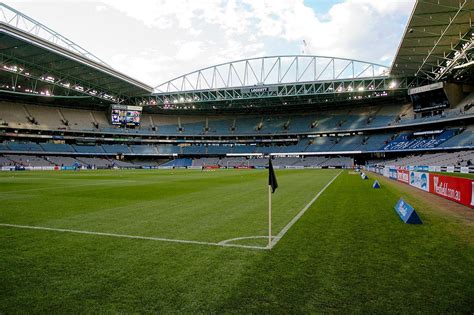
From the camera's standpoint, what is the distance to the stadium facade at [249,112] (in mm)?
42031

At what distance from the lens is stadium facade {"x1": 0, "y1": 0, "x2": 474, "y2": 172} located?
42031mm

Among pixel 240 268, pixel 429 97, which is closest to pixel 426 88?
pixel 429 97

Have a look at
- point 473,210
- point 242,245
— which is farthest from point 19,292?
point 473,210

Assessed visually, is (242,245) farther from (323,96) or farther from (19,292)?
(323,96)

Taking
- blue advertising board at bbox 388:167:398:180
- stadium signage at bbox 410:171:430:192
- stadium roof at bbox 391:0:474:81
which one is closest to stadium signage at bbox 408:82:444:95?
stadium roof at bbox 391:0:474:81

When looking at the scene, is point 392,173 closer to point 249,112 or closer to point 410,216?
point 410,216

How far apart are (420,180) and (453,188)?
6.23 m

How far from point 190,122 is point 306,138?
37.2 metres

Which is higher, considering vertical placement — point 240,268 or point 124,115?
point 124,115

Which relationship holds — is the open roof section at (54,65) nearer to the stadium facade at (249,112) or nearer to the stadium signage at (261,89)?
the stadium facade at (249,112)

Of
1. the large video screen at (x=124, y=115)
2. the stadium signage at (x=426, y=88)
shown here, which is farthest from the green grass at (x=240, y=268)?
the large video screen at (x=124, y=115)

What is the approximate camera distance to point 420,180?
67.2 feet

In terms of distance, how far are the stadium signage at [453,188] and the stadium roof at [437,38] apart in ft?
60.5

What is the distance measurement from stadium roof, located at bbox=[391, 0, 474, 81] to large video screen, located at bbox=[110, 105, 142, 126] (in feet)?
195
